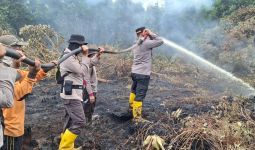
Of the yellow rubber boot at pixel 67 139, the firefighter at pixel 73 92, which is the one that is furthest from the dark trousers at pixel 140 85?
the yellow rubber boot at pixel 67 139

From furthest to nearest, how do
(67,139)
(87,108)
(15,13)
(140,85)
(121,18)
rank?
1. (121,18)
2. (15,13)
3. (140,85)
4. (87,108)
5. (67,139)

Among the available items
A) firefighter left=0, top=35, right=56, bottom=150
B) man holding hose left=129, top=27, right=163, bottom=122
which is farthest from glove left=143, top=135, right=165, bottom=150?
firefighter left=0, top=35, right=56, bottom=150

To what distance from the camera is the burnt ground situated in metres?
6.79

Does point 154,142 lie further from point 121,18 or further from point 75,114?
point 121,18

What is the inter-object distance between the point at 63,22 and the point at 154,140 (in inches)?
822

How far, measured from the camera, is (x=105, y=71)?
14188 millimetres

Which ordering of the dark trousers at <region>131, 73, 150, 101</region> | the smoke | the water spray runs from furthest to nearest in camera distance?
the smoke → the water spray → the dark trousers at <region>131, 73, 150, 101</region>

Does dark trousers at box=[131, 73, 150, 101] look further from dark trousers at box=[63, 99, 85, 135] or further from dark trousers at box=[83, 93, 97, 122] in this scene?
dark trousers at box=[63, 99, 85, 135]

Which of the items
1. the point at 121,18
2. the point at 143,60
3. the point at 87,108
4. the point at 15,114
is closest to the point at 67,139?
the point at 15,114

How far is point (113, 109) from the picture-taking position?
9016 millimetres

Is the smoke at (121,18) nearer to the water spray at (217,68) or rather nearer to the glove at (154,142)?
the water spray at (217,68)

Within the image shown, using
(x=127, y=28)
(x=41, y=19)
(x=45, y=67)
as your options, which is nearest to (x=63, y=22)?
(x=41, y=19)

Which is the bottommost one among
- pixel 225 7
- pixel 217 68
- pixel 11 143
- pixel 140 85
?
pixel 11 143

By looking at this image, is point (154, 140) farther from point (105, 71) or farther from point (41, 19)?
point (41, 19)
